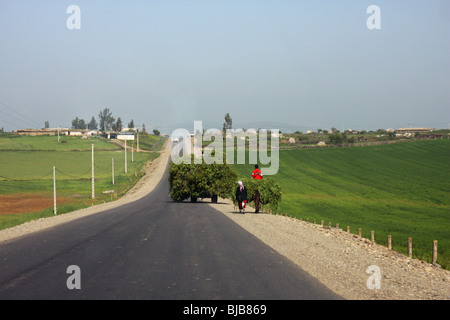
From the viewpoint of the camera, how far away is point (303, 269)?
11.6 m

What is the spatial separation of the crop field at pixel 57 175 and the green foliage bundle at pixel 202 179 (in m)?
9.93

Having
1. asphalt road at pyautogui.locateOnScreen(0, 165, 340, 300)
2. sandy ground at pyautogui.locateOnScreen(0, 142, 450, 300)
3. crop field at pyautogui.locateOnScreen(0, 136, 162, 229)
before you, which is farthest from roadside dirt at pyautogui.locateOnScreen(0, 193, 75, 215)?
sandy ground at pyautogui.locateOnScreen(0, 142, 450, 300)

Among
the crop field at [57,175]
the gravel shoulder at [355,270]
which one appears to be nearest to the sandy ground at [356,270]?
the gravel shoulder at [355,270]

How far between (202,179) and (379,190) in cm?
3536

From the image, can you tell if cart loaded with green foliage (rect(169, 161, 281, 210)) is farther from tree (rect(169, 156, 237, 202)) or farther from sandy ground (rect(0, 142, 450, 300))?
sandy ground (rect(0, 142, 450, 300))

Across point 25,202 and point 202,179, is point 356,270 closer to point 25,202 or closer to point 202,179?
point 202,179

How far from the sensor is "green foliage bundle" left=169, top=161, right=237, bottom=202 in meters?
41.1

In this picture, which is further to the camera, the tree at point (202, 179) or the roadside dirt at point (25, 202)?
the roadside dirt at point (25, 202)

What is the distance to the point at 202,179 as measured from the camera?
4112 centimetres

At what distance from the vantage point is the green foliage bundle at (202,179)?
4109 centimetres

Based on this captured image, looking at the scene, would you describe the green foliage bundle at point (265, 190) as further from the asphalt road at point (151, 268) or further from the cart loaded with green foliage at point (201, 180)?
the asphalt road at point (151, 268)

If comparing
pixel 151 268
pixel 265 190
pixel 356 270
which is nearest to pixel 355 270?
pixel 356 270

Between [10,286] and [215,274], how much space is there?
4.20 meters

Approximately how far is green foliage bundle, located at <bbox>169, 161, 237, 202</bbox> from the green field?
7189 millimetres
